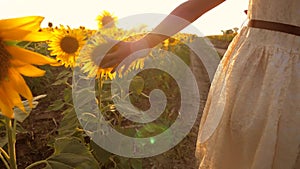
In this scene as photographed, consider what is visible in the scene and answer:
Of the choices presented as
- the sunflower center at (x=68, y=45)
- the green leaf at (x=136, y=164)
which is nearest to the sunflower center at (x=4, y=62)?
the green leaf at (x=136, y=164)

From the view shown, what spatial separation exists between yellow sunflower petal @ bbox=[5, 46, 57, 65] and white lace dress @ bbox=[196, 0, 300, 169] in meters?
0.63

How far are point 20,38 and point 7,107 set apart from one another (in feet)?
0.39

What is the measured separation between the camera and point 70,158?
1800 millimetres

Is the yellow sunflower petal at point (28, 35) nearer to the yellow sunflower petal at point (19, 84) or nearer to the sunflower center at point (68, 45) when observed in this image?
the yellow sunflower petal at point (19, 84)


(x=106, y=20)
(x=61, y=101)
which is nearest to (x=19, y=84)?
(x=61, y=101)

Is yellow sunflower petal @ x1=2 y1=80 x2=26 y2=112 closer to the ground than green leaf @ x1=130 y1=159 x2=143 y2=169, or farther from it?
farther from it

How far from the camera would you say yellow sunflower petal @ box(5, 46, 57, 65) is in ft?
→ 2.87

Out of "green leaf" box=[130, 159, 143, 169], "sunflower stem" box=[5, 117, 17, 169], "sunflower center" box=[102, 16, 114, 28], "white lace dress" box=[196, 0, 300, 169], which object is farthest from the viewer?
"sunflower center" box=[102, 16, 114, 28]

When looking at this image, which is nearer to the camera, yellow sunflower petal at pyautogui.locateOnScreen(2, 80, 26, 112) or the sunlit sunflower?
yellow sunflower petal at pyautogui.locateOnScreen(2, 80, 26, 112)

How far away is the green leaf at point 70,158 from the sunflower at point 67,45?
0.76 m

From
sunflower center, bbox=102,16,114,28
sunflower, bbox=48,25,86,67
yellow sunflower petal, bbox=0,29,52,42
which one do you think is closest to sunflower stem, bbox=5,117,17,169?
yellow sunflower petal, bbox=0,29,52,42

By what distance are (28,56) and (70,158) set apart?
0.96 meters

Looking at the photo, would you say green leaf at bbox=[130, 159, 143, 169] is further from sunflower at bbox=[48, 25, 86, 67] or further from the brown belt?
the brown belt

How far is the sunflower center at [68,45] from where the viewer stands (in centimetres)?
259
